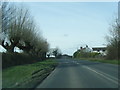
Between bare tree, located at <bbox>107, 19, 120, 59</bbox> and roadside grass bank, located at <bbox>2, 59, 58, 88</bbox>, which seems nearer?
roadside grass bank, located at <bbox>2, 59, 58, 88</bbox>

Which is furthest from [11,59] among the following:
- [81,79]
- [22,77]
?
[81,79]

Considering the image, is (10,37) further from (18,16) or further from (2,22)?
(2,22)

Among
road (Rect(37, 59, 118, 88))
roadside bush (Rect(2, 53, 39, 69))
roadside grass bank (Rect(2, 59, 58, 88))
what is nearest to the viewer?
road (Rect(37, 59, 118, 88))

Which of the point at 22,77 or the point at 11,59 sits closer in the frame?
the point at 22,77

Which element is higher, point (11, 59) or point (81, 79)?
point (11, 59)

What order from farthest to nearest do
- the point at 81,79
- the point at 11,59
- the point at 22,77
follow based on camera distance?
the point at 11,59, the point at 22,77, the point at 81,79

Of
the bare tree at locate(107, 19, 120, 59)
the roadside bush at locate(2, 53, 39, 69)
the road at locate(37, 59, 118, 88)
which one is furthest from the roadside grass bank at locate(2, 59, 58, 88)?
the bare tree at locate(107, 19, 120, 59)

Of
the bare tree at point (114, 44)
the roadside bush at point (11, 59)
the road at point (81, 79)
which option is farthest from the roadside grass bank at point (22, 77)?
the bare tree at point (114, 44)

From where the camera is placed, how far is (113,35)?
72.8 metres

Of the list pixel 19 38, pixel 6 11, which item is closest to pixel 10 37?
pixel 19 38

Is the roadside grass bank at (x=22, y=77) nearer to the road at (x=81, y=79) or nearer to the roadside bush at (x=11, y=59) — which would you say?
the road at (x=81, y=79)

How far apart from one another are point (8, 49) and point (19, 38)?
2.93 metres

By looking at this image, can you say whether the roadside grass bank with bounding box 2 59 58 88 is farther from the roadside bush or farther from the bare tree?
the bare tree

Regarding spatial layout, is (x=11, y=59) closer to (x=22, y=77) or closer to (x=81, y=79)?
(x=22, y=77)
